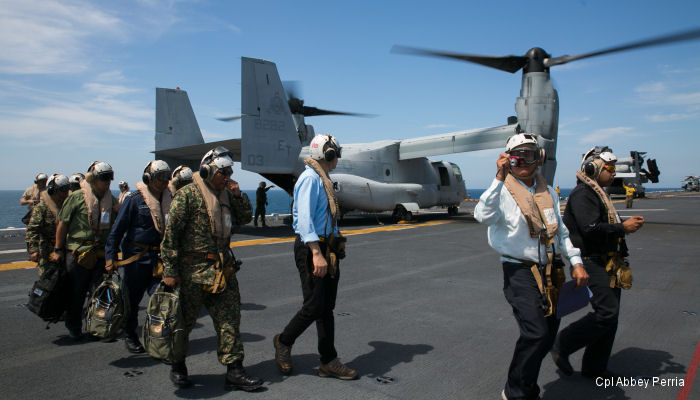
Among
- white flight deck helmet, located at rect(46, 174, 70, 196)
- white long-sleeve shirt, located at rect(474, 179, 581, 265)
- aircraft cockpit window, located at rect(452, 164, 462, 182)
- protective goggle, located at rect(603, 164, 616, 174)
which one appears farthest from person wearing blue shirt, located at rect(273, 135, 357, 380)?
aircraft cockpit window, located at rect(452, 164, 462, 182)

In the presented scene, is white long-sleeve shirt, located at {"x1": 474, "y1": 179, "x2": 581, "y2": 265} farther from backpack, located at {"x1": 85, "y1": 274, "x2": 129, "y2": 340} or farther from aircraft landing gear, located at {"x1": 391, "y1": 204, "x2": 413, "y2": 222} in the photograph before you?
aircraft landing gear, located at {"x1": 391, "y1": 204, "x2": 413, "y2": 222}

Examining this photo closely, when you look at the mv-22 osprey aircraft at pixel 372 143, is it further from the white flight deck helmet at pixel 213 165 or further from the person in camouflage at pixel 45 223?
the white flight deck helmet at pixel 213 165

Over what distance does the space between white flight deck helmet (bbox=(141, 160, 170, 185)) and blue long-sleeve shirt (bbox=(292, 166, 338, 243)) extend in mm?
1637

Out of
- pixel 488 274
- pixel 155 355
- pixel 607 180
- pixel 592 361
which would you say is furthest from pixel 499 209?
pixel 488 274

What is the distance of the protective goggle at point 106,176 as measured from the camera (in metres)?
4.89

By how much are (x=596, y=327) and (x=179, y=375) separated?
3.46m

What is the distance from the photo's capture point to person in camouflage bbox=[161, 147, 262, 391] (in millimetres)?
3529

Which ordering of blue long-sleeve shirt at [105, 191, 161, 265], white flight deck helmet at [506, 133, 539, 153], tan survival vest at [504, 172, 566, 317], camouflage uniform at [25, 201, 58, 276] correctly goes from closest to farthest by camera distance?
tan survival vest at [504, 172, 566, 317] < white flight deck helmet at [506, 133, 539, 153] < blue long-sleeve shirt at [105, 191, 161, 265] < camouflage uniform at [25, 201, 58, 276]

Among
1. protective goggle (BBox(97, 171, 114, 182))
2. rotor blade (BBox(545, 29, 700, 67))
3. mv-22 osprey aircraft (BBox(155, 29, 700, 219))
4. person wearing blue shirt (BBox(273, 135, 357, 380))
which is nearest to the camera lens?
person wearing blue shirt (BBox(273, 135, 357, 380))

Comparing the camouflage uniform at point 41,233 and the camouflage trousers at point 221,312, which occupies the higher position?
the camouflage uniform at point 41,233

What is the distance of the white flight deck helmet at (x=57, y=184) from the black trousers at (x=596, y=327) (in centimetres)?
590

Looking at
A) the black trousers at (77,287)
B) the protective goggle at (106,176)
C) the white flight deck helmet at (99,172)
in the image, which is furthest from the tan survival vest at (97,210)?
the black trousers at (77,287)

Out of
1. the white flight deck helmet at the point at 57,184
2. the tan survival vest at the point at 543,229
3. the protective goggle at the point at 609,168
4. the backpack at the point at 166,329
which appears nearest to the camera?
the tan survival vest at the point at 543,229

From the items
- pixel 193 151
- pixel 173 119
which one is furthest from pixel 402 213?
pixel 173 119
